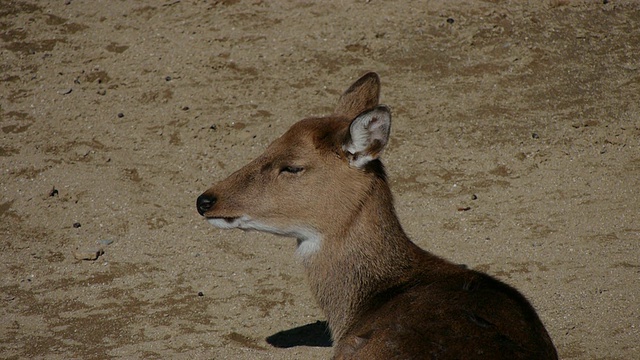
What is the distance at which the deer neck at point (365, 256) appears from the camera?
233 inches

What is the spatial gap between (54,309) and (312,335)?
2.26 m

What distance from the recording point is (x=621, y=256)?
312 inches

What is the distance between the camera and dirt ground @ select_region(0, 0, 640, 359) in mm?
7539

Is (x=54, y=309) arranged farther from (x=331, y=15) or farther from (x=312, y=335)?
(x=331, y=15)

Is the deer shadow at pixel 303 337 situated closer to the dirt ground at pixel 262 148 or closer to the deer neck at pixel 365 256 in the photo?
the dirt ground at pixel 262 148

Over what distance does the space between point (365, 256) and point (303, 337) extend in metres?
1.59

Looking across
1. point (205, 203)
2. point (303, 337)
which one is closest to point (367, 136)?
point (205, 203)

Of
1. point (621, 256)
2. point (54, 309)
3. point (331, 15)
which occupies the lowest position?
point (54, 309)

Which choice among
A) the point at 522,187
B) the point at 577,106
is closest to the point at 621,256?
the point at 522,187

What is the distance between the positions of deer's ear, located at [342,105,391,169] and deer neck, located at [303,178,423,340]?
0.71 ft

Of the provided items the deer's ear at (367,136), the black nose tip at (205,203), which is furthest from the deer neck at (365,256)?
the black nose tip at (205,203)

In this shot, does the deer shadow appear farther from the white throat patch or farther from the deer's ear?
the deer's ear

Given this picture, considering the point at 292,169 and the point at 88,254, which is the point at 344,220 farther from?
the point at 88,254

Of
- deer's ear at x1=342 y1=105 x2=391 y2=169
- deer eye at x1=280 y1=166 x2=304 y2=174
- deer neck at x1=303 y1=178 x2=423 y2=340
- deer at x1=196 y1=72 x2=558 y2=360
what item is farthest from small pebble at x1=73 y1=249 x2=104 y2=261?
deer's ear at x1=342 y1=105 x2=391 y2=169
